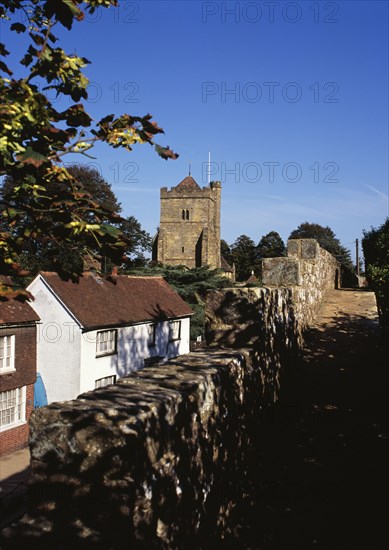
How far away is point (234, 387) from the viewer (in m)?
4.29

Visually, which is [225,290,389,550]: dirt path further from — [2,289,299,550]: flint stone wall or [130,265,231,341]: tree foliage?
[130,265,231,341]: tree foliage

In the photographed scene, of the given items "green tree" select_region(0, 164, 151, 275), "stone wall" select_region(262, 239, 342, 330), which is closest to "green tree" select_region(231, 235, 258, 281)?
"green tree" select_region(0, 164, 151, 275)

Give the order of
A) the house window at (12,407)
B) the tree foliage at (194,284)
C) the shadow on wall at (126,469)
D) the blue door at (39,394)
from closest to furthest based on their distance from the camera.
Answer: the shadow on wall at (126,469)
the house window at (12,407)
the blue door at (39,394)
the tree foliage at (194,284)

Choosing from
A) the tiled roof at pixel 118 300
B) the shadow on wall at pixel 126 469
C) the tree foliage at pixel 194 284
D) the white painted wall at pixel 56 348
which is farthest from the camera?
the tree foliage at pixel 194 284

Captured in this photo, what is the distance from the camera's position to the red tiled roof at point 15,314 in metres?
19.5

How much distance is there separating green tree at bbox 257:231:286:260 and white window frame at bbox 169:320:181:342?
212 ft

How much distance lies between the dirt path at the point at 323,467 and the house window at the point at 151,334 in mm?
19584

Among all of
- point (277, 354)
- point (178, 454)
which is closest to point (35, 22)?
point (178, 454)

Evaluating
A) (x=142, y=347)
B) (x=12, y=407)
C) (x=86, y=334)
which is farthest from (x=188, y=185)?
(x=12, y=407)

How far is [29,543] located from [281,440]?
12.5 feet

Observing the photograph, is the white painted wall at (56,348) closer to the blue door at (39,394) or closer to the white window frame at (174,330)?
the blue door at (39,394)

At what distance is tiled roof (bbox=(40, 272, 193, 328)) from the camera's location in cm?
2288

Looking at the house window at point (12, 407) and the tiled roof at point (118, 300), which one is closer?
the house window at point (12, 407)

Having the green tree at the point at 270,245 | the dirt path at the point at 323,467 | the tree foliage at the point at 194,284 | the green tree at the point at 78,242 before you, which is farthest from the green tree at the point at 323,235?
the dirt path at the point at 323,467
